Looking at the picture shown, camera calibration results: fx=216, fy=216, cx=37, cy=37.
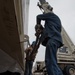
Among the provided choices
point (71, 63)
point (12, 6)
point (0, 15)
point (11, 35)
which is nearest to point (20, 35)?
point (11, 35)

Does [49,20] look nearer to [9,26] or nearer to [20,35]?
[9,26]

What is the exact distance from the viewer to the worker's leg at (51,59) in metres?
2.22

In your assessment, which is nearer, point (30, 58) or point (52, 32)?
point (52, 32)

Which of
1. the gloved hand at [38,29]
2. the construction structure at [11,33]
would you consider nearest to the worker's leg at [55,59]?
the gloved hand at [38,29]

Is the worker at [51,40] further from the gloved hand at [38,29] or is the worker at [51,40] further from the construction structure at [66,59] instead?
the construction structure at [66,59]

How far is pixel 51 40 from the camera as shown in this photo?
2.48m

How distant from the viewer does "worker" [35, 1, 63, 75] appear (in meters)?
2.25

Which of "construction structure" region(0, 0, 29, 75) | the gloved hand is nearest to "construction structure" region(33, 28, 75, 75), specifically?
"construction structure" region(0, 0, 29, 75)

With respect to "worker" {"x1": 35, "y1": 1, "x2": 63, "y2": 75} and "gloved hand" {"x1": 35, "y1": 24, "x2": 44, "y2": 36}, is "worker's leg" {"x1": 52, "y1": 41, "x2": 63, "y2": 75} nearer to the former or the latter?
"worker" {"x1": 35, "y1": 1, "x2": 63, "y2": 75}

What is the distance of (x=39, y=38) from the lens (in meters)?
2.80

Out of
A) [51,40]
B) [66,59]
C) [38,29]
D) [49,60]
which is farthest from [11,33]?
[66,59]

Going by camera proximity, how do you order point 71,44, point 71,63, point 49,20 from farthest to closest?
point 71,44, point 71,63, point 49,20

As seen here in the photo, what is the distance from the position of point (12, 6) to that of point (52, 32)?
22.3 inches

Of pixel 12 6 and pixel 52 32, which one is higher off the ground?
pixel 12 6
